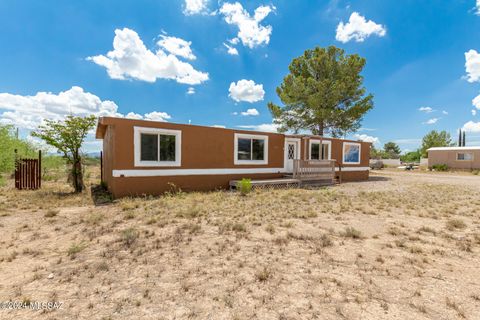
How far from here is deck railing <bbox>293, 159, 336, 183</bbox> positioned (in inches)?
447

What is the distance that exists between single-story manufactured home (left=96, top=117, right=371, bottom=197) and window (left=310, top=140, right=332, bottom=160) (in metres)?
0.06

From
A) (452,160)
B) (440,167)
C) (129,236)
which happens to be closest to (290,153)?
(129,236)

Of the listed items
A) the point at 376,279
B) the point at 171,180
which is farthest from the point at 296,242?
the point at 171,180

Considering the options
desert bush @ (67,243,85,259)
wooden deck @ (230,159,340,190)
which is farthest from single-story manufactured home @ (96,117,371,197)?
desert bush @ (67,243,85,259)

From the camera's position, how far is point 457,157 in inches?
1053

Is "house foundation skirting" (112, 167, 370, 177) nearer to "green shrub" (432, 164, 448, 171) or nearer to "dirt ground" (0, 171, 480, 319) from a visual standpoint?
"dirt ground" (0, 171, 480, 319)

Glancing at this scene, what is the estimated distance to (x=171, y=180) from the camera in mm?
8812

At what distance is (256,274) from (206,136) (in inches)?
288

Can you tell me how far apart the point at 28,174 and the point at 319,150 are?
47.9 feet

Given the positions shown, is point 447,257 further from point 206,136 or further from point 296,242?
point 206,136

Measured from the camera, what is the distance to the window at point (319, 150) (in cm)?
1310

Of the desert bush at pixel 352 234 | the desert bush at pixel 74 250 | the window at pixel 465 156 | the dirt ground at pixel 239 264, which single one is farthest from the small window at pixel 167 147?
the window at pixel 465 156

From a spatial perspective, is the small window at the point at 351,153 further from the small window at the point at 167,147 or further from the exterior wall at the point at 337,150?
the small window at the point at 167,147

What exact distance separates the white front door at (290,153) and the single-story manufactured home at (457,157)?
26.5 meters
